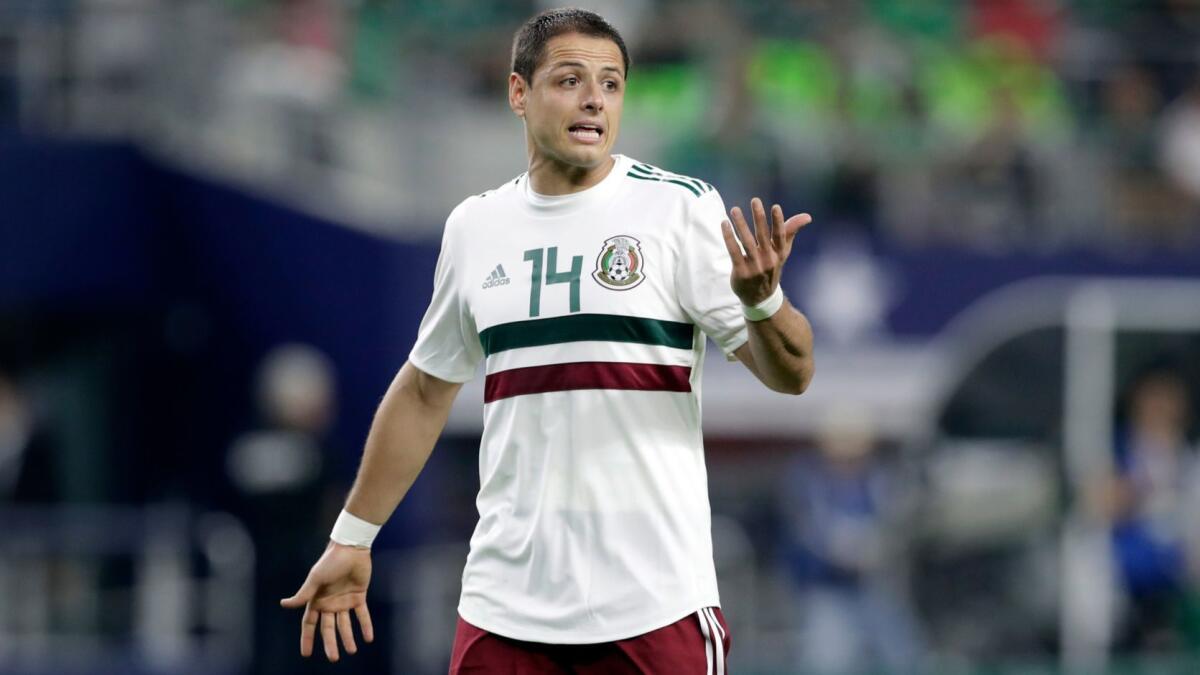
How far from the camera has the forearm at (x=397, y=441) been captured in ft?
17.0

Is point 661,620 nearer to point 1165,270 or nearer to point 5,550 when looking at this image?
point 5,550

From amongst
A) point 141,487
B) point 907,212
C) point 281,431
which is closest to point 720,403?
point 907,212

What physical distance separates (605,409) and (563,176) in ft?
1.86

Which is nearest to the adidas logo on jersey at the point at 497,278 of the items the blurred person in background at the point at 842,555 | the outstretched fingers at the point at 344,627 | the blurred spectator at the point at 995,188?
the outstretched fingers at the point at 344,627

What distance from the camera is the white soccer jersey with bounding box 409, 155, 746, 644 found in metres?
4.69

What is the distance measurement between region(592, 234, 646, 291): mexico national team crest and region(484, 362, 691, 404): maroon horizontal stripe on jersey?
0.59ft

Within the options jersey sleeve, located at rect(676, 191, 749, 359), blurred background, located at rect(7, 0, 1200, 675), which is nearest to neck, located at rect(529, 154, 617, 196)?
jersey sleeve, located at rect(676, 191, 749, 359)

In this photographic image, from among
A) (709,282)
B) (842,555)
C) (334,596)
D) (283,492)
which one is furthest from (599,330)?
(842,555)

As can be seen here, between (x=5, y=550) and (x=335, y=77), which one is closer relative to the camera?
(x=5, y=550)

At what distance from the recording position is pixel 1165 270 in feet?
40.6

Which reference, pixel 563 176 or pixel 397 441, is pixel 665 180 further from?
pixel 397 441

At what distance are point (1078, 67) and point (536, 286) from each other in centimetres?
860

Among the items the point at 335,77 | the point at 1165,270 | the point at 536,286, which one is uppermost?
the point at 335,77

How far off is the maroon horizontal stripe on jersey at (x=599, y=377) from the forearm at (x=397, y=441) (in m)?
0.47
